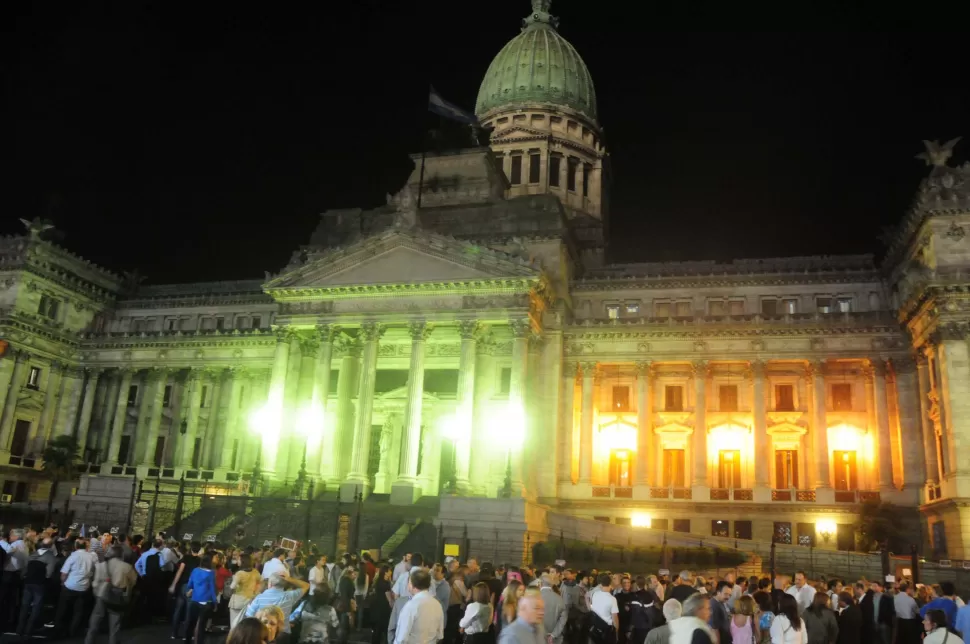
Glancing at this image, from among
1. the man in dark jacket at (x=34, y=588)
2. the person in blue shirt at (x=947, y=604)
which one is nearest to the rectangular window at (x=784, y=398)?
the person in blue shirt at (x=947, y=604)

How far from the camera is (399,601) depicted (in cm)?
1402

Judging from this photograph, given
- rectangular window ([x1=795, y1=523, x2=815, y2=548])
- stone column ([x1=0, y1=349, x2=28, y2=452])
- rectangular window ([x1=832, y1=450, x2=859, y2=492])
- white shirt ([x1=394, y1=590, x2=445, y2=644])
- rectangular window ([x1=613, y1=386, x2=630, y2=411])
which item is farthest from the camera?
stone column ([x1=0, y1=349, x2=28, y2=452])

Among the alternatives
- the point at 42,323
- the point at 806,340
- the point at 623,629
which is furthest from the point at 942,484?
the point at 42,323

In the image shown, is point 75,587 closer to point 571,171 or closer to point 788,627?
point 788,627

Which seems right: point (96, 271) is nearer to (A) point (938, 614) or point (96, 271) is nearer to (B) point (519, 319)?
(B) point (519, 319)

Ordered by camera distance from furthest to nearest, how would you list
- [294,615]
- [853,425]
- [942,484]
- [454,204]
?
[454,204] → [853,425] → [942,484] → [294,615]

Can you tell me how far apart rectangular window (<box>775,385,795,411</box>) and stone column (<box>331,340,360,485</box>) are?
1059 inches

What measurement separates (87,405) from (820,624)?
204 ft

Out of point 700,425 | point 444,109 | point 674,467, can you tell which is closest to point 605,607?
point 700,425

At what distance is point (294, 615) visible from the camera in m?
12.9

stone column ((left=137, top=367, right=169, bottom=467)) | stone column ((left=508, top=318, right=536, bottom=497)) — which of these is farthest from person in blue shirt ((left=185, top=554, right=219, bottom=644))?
stone column ((left=137, top=367, right=169, bottom=467))

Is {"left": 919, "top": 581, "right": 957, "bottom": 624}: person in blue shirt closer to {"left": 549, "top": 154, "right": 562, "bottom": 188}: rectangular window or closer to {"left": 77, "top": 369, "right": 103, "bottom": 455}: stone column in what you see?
{"left": 77, "top": 369, "right": 103, "bottom": 455}: stone column

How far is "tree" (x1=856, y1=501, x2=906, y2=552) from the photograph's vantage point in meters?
43.6

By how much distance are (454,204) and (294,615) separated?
160 feet
